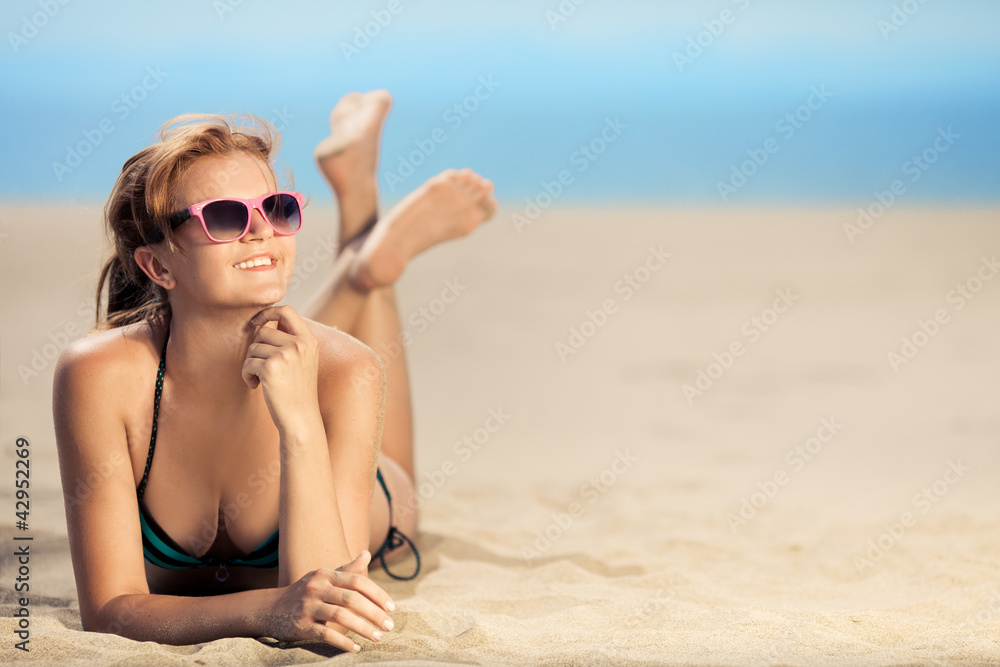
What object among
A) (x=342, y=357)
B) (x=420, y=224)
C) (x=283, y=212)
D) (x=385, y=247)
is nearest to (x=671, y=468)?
(x=420, y=224)

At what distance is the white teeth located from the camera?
1.81 meters

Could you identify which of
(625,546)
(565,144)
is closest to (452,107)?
(565,144)

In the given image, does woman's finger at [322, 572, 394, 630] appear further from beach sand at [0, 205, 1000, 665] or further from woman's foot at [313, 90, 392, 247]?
woman's foot at [313, 90, 392, 247]

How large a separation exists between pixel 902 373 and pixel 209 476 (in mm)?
4740

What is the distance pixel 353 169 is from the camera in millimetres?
3215

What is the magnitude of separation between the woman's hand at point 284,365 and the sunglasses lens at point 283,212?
169 mm

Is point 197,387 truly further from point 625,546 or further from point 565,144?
point 565,144

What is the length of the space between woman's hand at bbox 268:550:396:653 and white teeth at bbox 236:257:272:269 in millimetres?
610

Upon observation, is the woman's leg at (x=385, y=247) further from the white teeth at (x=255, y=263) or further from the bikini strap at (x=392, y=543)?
the white teeth at (x=255, y=263)

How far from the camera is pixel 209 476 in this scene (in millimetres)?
2000

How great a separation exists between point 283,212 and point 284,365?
0.33m

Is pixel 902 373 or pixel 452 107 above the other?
pixel 452 107

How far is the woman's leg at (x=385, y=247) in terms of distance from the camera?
291cm

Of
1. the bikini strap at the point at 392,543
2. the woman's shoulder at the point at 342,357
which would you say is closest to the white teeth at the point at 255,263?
the woman's shoulder at the point at 342,357
